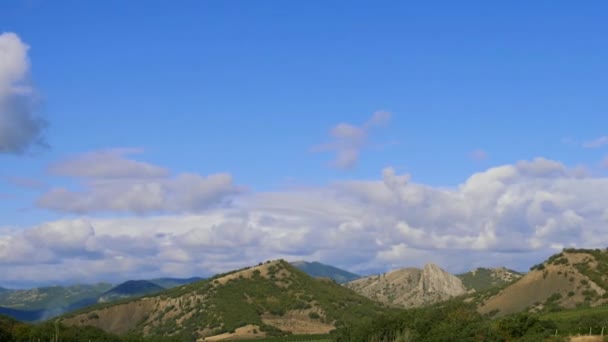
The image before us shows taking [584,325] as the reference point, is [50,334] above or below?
below

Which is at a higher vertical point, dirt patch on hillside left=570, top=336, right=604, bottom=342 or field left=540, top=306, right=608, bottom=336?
field left=540, top=306, right=608, bottom=336

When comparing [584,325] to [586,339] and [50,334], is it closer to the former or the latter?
[586,339]

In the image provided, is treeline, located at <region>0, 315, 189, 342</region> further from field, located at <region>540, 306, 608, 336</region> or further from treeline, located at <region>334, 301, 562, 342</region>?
field, located at <region>540, 306, 608, 336</region>

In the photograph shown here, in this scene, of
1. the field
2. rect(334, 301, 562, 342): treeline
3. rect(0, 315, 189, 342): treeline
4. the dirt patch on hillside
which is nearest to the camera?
the dirt patch on hillside

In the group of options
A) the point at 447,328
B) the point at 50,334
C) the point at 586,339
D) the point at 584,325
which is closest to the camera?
the point at 586,339

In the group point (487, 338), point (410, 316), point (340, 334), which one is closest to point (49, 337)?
point (340, 334)

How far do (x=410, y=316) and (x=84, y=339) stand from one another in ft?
274

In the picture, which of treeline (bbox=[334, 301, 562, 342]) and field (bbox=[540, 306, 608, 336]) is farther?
treeline (bbox=[334, 301, 562, 342])

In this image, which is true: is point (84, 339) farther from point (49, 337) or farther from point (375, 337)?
point (375, 337)

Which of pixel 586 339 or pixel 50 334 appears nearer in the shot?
pixel 586 339

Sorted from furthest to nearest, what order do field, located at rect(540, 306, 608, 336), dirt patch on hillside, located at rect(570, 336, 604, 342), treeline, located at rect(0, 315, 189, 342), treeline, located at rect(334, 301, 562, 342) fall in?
treeline, located at rect(0, 315, 189, 342), treeline, located at rect(334, 301, 562, 342), field, located at rect(540, 306, 608, 336), dirt patch on hillside, located at rect(570, 336, 604, 342)

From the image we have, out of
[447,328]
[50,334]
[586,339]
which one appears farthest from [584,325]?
[50,334]

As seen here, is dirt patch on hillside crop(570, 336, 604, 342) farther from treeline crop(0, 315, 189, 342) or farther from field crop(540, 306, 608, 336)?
treeline crop(0, 315, 189, 342)

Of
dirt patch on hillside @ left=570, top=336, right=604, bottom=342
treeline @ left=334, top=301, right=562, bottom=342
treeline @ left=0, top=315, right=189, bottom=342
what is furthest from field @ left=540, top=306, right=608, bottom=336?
treeline @ left=0, top=315, right=189, bottom=342
